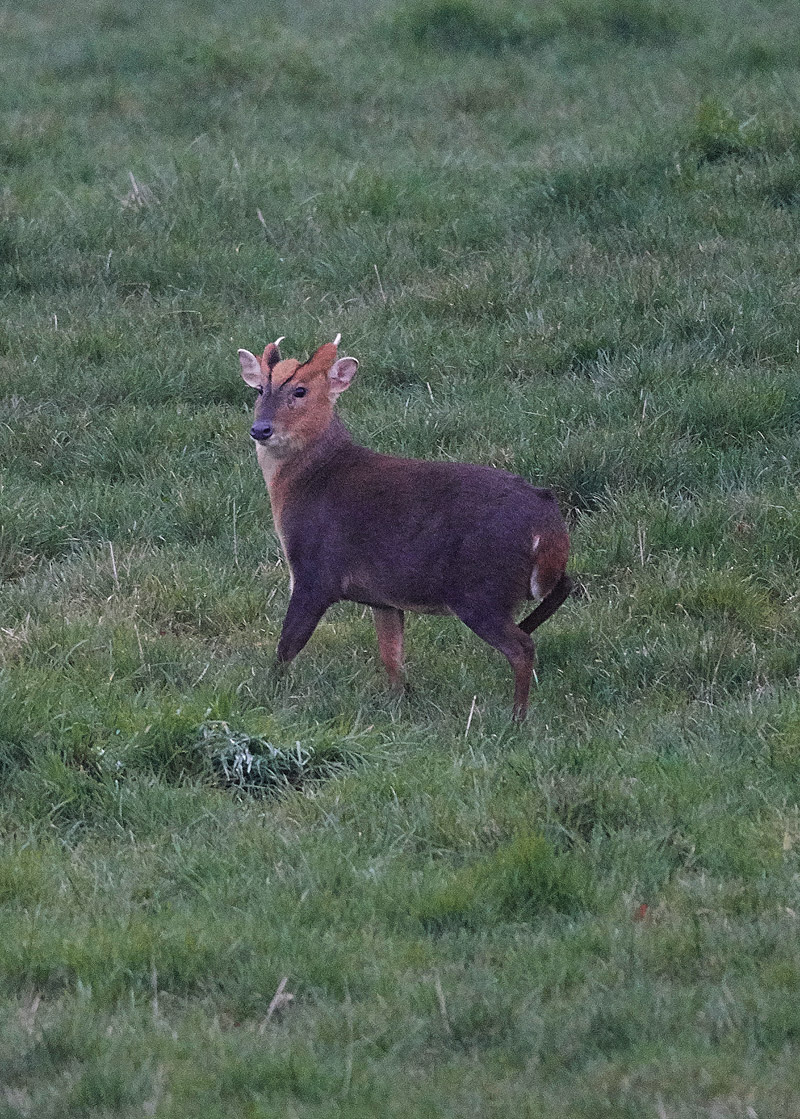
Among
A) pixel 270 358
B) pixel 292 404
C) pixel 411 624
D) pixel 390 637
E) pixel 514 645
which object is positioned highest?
pixel 270 358

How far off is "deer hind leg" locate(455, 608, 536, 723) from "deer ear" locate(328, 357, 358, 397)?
51.5 inches

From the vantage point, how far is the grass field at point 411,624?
3.68m

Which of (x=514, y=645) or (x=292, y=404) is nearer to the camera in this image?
(x=514, y=645)

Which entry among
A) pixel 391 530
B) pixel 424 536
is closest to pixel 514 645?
pixel 424 536

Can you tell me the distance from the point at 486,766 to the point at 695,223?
6.26 meters

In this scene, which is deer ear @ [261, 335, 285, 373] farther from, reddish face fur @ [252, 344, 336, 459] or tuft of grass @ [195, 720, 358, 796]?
tuft of grass @ [195, 720, 358, 796]

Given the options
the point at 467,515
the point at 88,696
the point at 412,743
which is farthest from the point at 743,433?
the point at 88,696

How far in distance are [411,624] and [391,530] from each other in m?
0.94

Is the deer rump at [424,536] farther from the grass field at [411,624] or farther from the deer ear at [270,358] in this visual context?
the deer ear at [270,358]

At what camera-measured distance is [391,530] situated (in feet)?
19.9

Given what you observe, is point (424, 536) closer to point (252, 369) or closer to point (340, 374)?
point (340, 374)

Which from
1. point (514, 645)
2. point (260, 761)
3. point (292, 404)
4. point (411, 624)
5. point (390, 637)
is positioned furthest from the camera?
point (411, 624)

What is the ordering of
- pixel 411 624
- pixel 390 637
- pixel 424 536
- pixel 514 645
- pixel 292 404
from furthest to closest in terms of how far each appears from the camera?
pixel 411 624 < pixel 292 404 < pixel 390 637 < pixel 424 536 < pixel 514 645

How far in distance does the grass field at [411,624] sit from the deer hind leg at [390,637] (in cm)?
12
